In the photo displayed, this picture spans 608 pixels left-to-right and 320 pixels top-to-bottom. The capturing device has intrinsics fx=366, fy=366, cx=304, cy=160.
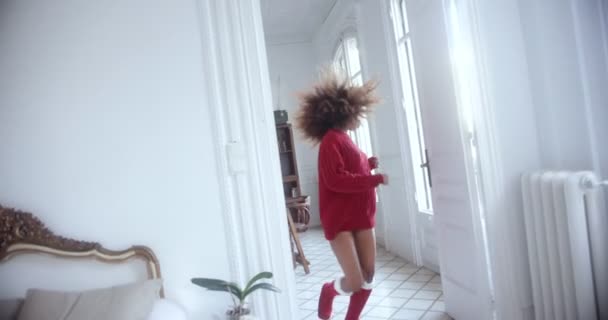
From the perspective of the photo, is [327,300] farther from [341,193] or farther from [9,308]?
[9,308]

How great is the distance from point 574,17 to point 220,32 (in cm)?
172

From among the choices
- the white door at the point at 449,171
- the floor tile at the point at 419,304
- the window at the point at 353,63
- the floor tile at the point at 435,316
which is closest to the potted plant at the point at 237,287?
the white door at the point at 449,171

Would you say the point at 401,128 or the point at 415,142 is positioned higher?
the point at 401,128

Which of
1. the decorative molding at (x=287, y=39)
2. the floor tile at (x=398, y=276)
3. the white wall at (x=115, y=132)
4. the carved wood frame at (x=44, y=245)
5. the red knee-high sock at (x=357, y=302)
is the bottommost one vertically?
the floor tile at (x=398, y=276)

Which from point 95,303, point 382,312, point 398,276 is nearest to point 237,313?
point 95,303

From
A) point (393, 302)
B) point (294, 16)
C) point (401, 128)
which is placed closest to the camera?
point (393, 302)

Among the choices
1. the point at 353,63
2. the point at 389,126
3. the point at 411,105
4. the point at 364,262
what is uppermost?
the point at 353,63

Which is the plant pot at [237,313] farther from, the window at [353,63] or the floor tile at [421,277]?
the window at [353,63]

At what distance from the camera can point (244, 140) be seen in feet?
5.94

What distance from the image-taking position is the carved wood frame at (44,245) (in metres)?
1.68

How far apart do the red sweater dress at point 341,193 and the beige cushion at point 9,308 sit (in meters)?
1.55

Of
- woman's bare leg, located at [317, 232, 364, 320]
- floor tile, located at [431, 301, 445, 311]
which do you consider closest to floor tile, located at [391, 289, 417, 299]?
floor tile, located at [431, 301, 445, 311]

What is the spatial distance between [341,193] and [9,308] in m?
1.69

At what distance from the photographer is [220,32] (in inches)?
70.4
